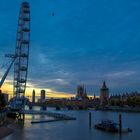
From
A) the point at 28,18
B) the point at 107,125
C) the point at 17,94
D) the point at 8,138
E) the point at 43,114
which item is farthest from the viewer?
the point at 43,114

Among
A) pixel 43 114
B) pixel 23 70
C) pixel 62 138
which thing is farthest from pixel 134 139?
pixel 43 114

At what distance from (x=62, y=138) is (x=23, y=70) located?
37.9m

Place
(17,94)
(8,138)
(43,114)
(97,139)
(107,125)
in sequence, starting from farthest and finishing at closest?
(43,114) < (17,94) < (107,125) < (97,139) < (8,138)

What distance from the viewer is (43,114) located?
11956 cm

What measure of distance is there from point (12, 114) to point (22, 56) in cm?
1470

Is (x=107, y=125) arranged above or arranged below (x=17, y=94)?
below

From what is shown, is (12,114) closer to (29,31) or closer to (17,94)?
(17,94)

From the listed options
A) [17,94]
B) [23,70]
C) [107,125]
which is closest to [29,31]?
[23,70]

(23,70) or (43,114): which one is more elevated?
(23,70)

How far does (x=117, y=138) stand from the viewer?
167ft

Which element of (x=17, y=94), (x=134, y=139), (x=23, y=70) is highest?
(x=23, y=70)

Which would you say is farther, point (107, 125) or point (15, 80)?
point (15, 80)

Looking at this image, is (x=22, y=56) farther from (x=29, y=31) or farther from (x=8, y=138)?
(x=8, y=138)

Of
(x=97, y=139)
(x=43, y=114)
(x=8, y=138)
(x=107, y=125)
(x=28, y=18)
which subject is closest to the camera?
(x=8, y=138)
